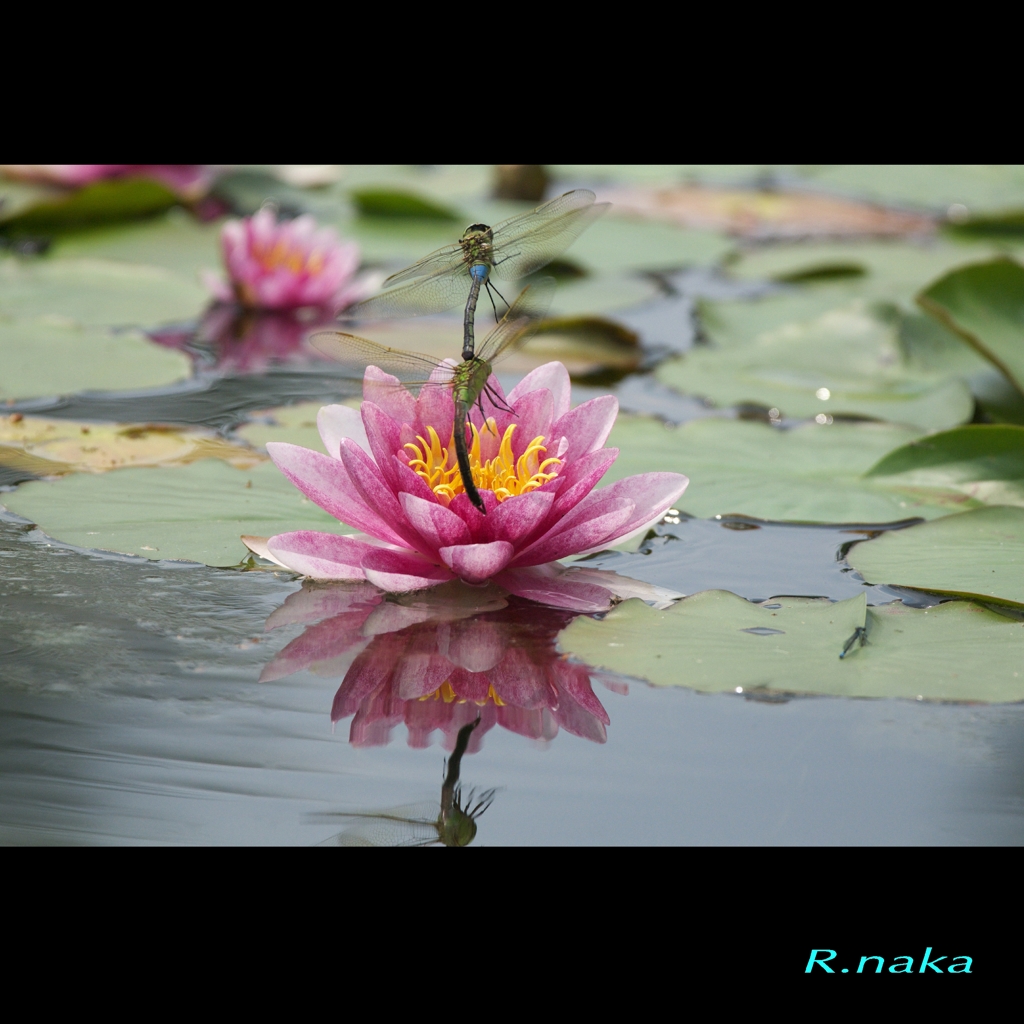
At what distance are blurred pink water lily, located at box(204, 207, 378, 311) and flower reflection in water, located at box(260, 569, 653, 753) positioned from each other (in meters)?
1.97

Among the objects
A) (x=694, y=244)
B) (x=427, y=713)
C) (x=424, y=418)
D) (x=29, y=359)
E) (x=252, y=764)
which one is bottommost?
(x=252, y=764)

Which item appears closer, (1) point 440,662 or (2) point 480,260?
(1) point 440,662

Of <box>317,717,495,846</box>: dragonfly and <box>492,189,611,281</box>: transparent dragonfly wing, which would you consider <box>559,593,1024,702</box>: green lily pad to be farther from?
<box>492,189,611,281</box>: transparent dragonfly wing

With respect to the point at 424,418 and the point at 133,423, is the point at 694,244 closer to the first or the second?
the point at 133,423

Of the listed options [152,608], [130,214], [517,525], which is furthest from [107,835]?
[130,214]

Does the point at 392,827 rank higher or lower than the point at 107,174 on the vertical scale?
lower

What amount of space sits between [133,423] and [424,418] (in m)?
0.93

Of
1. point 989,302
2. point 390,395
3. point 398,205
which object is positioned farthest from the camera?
point 398,205

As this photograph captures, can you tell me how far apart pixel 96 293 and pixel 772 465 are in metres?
2.14

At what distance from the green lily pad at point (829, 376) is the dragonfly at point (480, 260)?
760 mm

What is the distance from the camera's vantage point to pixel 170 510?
1842mm

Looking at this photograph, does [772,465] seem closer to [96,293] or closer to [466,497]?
[466,497]

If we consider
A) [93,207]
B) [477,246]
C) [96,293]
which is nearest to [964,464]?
[477,246]
